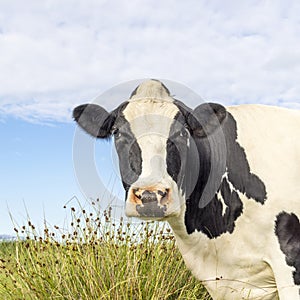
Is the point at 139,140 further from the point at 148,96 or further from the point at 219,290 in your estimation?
the point at 219,290

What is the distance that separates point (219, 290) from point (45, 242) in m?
2.57

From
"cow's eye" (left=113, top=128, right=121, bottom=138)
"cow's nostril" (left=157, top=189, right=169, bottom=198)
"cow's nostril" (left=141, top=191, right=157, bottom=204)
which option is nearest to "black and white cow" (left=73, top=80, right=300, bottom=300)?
"cow's eye" (left=113, top=128, right=121, bottom=138)

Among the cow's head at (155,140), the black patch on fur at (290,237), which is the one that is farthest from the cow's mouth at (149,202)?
the black patch on fur at (290,237)

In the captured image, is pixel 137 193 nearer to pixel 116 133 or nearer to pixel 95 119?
pixel 116 133

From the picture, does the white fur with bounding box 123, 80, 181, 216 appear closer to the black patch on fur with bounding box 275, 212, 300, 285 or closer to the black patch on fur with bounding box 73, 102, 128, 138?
the black patch on fur with bounding box 73, 102, 128, 138

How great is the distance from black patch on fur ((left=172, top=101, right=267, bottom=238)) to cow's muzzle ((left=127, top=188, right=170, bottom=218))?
897mm

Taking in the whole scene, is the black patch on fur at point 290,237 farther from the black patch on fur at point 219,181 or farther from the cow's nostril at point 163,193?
the cow's nostril at point 163,193

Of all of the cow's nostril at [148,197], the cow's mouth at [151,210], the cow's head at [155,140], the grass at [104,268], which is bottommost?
the grass at [104,268]

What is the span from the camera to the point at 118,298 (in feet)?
A: 18.7

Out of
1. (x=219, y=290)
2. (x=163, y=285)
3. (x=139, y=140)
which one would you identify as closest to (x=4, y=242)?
(x=163, y=285)

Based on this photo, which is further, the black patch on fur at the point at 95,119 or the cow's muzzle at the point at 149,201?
the black patch on fur at the point at 95,119

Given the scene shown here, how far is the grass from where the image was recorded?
5973mm

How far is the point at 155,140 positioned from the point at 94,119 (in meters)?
1.08

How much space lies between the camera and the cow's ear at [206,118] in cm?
487
